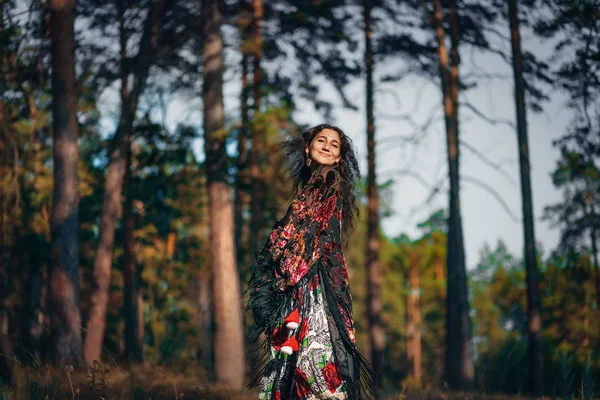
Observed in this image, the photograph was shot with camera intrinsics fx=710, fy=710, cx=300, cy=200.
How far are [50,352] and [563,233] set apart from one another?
20.6m

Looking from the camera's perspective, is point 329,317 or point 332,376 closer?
point 332,376

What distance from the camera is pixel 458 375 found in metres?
18.3

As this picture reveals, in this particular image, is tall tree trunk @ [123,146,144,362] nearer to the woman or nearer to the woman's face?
the woman's face

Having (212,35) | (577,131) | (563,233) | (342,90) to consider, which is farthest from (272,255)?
(563,233)

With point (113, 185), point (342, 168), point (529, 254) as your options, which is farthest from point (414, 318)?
point (342, 168)

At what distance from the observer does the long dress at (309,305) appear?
12.9 ft

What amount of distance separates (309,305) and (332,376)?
41 cm

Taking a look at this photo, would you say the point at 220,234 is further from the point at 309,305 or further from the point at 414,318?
the point at 414,318

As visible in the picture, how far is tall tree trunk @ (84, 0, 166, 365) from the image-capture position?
1407 centimetres

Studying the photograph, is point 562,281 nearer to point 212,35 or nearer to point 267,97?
point 267,97

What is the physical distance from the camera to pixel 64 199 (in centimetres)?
1063

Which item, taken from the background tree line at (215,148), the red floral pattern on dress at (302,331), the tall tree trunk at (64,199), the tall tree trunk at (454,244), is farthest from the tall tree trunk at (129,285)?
the red floral pattern on dress at (302,331)

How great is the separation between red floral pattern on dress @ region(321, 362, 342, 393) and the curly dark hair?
0.88 metres

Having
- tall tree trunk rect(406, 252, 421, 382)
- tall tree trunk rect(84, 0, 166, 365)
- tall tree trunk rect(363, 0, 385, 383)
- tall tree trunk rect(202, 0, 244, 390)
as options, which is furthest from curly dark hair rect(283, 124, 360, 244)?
tall tree trunk rect(406, 252, 421, 382)
